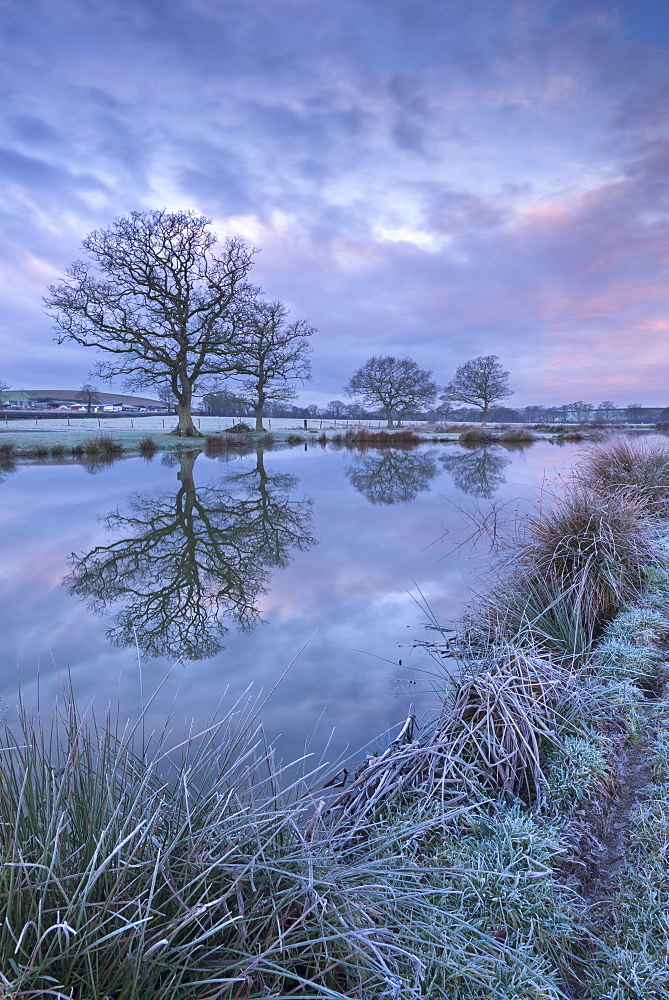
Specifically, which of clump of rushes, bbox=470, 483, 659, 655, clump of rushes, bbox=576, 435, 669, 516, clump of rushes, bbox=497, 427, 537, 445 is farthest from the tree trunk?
clump of rushes, bbox=470, 483, 659, 655

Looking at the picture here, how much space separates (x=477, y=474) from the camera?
15422 millimetres

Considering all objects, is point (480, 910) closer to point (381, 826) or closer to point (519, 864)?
point (519, 864)

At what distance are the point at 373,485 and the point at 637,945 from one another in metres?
12.1

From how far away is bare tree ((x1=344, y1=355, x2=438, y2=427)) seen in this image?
46.2 meters

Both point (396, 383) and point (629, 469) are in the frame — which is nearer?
point (629, 469)

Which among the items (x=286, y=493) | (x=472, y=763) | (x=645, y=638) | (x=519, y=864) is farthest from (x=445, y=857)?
(x=286, y=493)

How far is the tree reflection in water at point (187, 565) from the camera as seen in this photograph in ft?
14.1

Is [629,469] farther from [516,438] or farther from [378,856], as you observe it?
[516,438]

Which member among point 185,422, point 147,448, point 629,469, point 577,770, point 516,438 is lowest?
point 577,770

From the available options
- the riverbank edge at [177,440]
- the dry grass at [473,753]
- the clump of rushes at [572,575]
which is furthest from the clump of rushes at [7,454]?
the dry grass at [473,753]

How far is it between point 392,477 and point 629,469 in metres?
7.88

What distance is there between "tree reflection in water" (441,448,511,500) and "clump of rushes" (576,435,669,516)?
8.09 feet

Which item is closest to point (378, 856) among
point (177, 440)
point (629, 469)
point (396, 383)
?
point (629, 469)

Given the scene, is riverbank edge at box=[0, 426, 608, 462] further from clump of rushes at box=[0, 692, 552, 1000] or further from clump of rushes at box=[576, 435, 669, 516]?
clump of rushes at box=[0, 692, 552, 1000]
